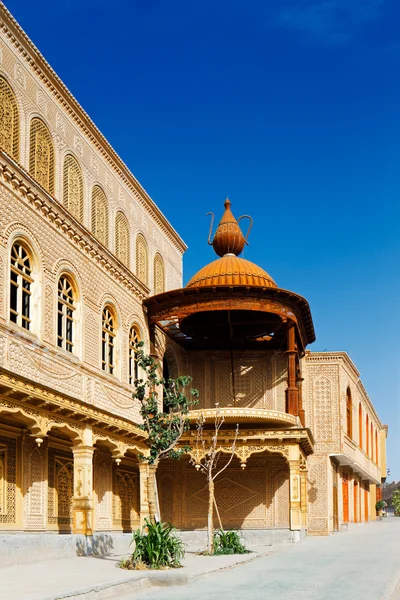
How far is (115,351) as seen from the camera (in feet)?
84.6

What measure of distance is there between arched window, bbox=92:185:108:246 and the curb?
1186 centimetres

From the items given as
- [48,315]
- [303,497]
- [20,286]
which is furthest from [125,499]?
[20,286]

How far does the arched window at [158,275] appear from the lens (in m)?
31.2

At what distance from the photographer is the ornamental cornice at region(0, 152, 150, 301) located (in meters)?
19.5

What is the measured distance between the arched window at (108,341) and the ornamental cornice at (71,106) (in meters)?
4.77

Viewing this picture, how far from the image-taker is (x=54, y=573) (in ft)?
47.3

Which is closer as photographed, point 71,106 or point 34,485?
point 34,485

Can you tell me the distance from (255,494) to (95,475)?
8.22m

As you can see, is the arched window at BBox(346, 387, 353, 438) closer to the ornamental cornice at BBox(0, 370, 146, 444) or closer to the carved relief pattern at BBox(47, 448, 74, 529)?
the ornamental cornice at BBox(0, 370, 146, 444)

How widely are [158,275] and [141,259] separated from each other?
204cm

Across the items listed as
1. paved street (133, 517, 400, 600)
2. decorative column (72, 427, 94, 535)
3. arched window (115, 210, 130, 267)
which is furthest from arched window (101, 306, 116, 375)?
paved street (133, 517, 400, 600)

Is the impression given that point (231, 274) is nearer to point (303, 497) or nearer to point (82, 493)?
point (303, 497)

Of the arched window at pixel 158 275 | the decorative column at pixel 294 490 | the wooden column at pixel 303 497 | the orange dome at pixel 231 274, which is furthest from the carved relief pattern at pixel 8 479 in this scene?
the wooden column at pixel 303 497

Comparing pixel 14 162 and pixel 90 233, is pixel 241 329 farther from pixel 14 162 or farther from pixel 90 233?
pixel 14 162
